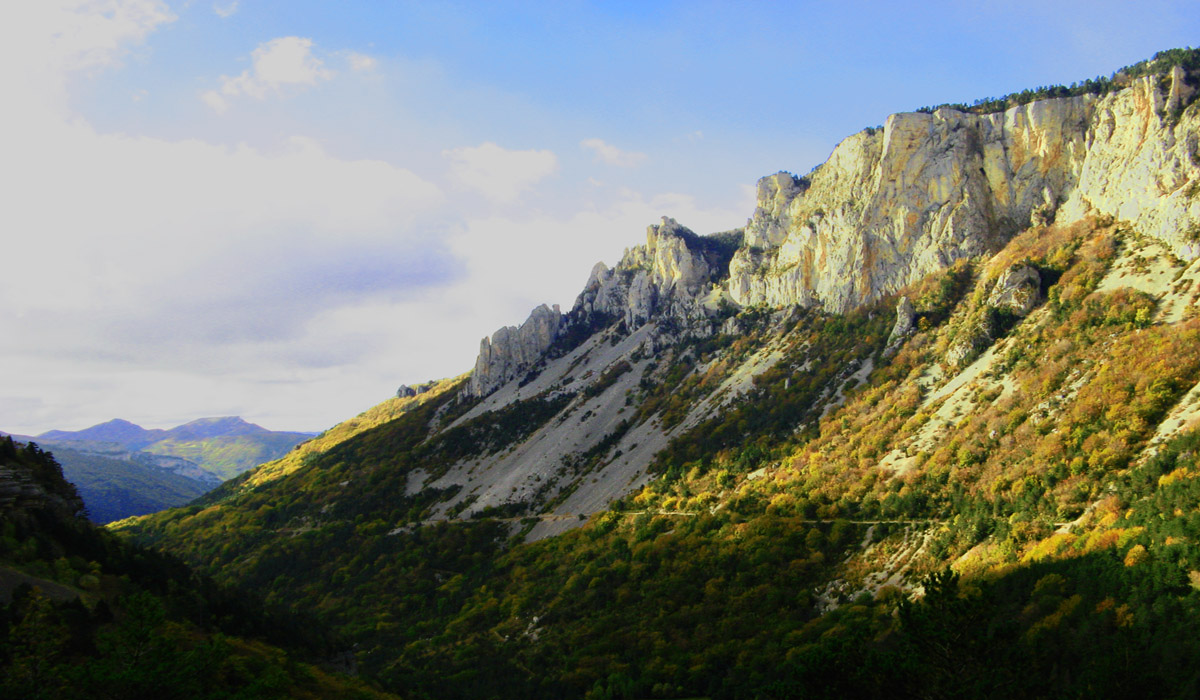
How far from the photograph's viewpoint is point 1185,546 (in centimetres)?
2819

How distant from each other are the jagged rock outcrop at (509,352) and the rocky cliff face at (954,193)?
138ft

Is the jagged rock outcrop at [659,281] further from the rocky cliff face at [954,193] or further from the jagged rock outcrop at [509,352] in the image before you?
the jagged rock outcrop at [509,352]

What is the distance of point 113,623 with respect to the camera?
29516mm

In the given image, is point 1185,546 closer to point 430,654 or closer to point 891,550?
point 891,550

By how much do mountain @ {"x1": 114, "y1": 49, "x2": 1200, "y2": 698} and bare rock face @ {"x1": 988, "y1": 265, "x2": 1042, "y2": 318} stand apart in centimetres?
30

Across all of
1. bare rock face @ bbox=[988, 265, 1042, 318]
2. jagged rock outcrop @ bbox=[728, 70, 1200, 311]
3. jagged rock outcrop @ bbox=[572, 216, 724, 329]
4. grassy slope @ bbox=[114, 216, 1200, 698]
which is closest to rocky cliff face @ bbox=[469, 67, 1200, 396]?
jagged rock outcrop @ bbox=[728, 70, 1200, 311]

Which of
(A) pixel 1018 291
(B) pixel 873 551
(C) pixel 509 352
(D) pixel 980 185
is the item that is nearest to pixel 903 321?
(A) pixel 1018 291

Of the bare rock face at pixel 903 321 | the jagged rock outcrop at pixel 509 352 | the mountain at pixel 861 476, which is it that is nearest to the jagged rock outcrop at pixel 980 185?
the mountain at pixel 861 476

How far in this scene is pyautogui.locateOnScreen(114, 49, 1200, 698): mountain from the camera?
30281 millimetres

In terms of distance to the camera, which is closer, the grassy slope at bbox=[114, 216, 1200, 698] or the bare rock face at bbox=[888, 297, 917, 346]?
the grassy slope at bbox=[114, 216, 1200, 698]

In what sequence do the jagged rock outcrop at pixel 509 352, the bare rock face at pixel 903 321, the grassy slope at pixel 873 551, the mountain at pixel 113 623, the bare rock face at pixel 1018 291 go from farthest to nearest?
the jagged rock outcrop at pixel 509 352 < the bare rock face at pixel 903 321 < the bare rock face at pixel 1018 291 < the grassy slope at pixel 873 551 < the mountain at pixel 113 623

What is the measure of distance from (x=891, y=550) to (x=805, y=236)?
7715 cm

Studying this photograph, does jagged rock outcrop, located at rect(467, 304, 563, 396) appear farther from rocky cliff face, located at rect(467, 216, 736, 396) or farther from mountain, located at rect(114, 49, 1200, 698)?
mountain, located at rect(114, 49, 1200, 698)

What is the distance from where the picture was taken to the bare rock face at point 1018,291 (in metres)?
69.2
